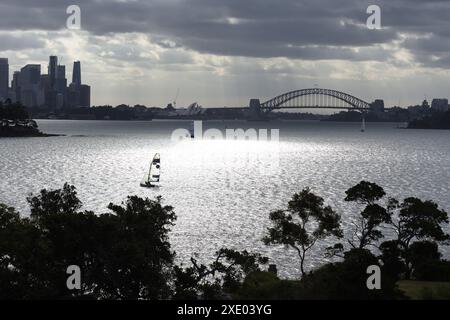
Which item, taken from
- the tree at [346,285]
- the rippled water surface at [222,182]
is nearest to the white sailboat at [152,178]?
the rippled water surface at [222,182]

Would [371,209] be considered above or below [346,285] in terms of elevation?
above

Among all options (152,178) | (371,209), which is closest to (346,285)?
(371,209)

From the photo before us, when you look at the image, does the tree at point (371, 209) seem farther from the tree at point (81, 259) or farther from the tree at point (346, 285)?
the tree at point (81, 259)

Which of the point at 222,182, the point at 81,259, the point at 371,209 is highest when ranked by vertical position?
the point at 371,209

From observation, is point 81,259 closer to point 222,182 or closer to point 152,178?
point 152,178

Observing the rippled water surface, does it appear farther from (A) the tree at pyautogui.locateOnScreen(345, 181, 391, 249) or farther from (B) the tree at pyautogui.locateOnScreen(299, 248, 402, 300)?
(B) the tree at pyautogui.locateOnScreen(299, 248, 402, 300)

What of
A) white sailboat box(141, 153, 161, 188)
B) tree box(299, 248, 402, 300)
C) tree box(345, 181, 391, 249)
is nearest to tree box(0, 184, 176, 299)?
tree box(299, 248, 402, 300)

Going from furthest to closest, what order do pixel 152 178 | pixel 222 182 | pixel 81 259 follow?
pixel 222 182 → pixel 152 178 → pixel 81 259

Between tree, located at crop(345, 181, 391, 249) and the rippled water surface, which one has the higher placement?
tree, located at crop(345, 181, 391, 249)

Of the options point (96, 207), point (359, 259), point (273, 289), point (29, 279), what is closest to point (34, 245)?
point (29, 279)

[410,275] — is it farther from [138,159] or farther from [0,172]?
[138,159]

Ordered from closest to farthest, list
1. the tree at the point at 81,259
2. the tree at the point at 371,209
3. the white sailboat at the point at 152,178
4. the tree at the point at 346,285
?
the tree at the point at 346,285 < the tree at the point at 81,259 < the tree at the point at 371,209 < the white sailboat at the point at 152,178

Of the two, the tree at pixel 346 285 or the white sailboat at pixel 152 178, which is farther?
the white sailboat at pixel 152 178
